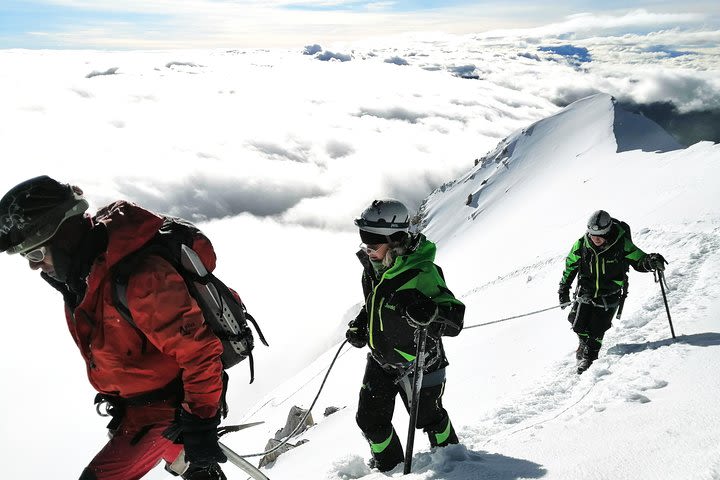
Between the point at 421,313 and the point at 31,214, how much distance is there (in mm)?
2452

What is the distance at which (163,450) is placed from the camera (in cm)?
322

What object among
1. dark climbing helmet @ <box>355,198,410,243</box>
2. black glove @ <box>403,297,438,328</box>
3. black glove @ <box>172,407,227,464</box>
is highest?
dark climbing helmet @ <box>355,198,410,243</box>

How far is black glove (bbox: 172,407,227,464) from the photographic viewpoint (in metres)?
2.73

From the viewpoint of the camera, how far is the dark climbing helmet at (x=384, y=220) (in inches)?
151

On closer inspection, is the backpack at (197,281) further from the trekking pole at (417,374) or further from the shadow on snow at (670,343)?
the shadow on snow at (670,343)

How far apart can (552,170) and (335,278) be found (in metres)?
125

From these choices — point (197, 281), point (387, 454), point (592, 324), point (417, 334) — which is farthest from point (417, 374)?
point (592, 324)

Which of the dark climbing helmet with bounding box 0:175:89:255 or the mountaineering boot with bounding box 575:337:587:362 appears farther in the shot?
the mountaineering boot with bounding box 575:337:587:362

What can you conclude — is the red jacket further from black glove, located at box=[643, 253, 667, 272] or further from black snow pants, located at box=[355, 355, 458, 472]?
black glove, located at box=[643, 253, 667, 272]

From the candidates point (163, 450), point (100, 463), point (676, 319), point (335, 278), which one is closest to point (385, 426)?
point (163, 450)

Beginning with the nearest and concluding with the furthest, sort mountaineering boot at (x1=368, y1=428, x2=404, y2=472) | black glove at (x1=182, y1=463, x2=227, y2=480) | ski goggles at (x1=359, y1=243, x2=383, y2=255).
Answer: black glove at (x1=182, y1=463, x2=227, y2=480) → ski goggles at (x1=359, y1=243, x2=383, y2=255) → mountaineering boot at (x1=368, y1=428, x2=404, y2=472)

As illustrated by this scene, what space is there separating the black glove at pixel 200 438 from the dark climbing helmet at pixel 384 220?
1.78 metres

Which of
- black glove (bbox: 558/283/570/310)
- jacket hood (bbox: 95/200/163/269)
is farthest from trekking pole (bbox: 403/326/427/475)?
black glove (bbox: 558/283/570/310)

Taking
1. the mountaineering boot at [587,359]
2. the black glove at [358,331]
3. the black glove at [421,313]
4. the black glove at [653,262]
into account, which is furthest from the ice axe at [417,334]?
the black glove at [653,262]
